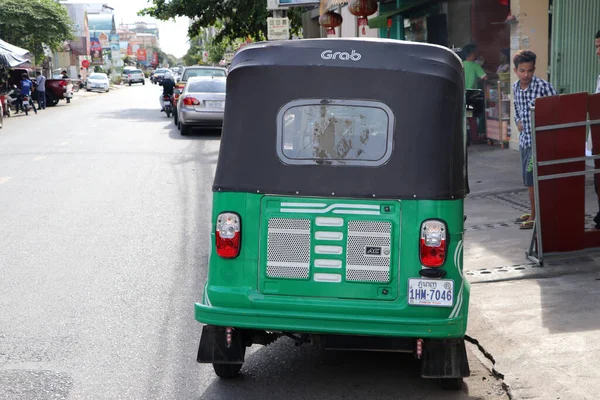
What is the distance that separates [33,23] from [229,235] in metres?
46.7

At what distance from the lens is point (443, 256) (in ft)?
16.6

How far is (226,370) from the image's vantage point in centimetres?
541

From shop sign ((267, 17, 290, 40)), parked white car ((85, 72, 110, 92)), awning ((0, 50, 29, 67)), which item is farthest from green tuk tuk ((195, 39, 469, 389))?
parked white car ((85, 72, 110, 92))

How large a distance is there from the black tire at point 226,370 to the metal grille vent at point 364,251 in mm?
930

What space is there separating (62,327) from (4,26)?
4465 cm

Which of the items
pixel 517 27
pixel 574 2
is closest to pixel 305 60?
pixel 574 2

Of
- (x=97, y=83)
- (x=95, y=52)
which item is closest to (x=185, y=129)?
(x=97, y=83)

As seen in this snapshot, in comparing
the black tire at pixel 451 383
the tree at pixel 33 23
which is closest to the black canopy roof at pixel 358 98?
the black tire at pixel 451 383

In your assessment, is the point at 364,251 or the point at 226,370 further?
the point at 226,370

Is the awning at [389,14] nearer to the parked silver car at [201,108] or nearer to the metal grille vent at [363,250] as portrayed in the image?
the parked silver car at [201,108]

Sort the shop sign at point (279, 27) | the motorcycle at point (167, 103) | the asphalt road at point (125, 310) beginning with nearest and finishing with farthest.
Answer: the asphalt road at point (125, 310) < the shop sign at point (279, 27) < the motorcycle at point (167, 103)

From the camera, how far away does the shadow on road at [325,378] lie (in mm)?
5223

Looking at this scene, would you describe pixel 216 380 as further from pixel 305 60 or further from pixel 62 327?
pixel 305 60

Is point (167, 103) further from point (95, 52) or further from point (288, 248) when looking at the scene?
point (95, 52)
